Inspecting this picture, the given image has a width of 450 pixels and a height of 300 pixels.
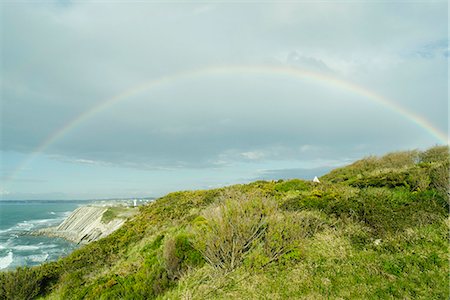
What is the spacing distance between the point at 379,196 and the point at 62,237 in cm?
6828

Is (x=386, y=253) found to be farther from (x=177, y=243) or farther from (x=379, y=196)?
(x=177, y=243)

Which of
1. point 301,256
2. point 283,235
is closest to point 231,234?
point 283,235

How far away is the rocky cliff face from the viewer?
177 ft

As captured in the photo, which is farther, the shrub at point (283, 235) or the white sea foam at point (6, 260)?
the white sea foam at point (6, 260)

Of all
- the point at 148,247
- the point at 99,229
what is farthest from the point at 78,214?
the point at 148,247

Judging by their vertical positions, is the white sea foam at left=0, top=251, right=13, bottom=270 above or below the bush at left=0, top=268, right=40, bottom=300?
below

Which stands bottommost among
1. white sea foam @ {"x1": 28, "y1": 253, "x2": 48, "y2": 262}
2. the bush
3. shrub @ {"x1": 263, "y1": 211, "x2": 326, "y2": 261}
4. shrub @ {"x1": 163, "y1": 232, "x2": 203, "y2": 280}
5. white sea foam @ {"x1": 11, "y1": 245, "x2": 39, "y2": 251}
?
white sea foam @ {"x1": 11, "y1": 245, "x2": 39, "y2": 251}

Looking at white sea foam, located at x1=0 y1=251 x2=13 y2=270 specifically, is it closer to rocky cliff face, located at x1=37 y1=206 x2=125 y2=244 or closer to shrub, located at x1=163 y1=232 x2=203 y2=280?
rocky cliff face, located at x1=37 y1=206 x2=125 y2=244

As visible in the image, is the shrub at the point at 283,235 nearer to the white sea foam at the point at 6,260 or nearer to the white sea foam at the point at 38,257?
the white sea foam at the point at 6,260

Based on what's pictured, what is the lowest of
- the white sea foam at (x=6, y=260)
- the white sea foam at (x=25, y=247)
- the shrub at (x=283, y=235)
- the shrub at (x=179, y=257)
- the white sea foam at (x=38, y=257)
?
the white sea foam at (x=25, y=247)

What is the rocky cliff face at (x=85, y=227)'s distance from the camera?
54.0 m

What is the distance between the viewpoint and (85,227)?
6650 cm

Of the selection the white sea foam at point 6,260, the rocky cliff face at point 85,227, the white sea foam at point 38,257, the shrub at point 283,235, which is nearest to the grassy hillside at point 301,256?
the shrub at point 283,235

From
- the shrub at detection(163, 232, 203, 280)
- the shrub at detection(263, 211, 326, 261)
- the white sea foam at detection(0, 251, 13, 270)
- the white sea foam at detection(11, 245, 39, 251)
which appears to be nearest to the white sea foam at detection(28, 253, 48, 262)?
the white sea foam at detection(0, 251, 13, 270)
